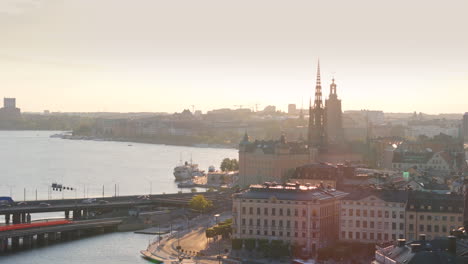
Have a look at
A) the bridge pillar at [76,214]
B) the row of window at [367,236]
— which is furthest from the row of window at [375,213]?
the bridge pillar at [76,214]

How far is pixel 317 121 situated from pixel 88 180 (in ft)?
60.9

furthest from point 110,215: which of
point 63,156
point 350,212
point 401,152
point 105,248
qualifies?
point 63,156

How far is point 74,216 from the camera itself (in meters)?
46.4

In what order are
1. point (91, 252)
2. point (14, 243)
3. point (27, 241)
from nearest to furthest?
point (91, 252) → point (14, 243) → point (27, 241)

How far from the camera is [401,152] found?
2392 inches

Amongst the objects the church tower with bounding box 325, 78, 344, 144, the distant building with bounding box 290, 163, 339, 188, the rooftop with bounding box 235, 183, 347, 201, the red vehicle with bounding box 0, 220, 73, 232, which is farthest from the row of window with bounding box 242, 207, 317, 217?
the church tower with bounding box 325, 78, 344, 144

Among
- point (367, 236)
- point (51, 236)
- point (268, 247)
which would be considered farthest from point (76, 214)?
point (367, 236)

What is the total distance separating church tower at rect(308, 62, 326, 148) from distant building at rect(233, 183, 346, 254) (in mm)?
26820

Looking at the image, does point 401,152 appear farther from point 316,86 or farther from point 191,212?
point 191,212

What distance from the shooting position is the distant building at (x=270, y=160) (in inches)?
2239

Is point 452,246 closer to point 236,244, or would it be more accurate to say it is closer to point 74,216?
point 236,244

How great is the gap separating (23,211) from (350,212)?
683 inches

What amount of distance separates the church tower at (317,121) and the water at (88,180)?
1004cm

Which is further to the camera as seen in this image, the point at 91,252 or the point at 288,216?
the point at 91,252
